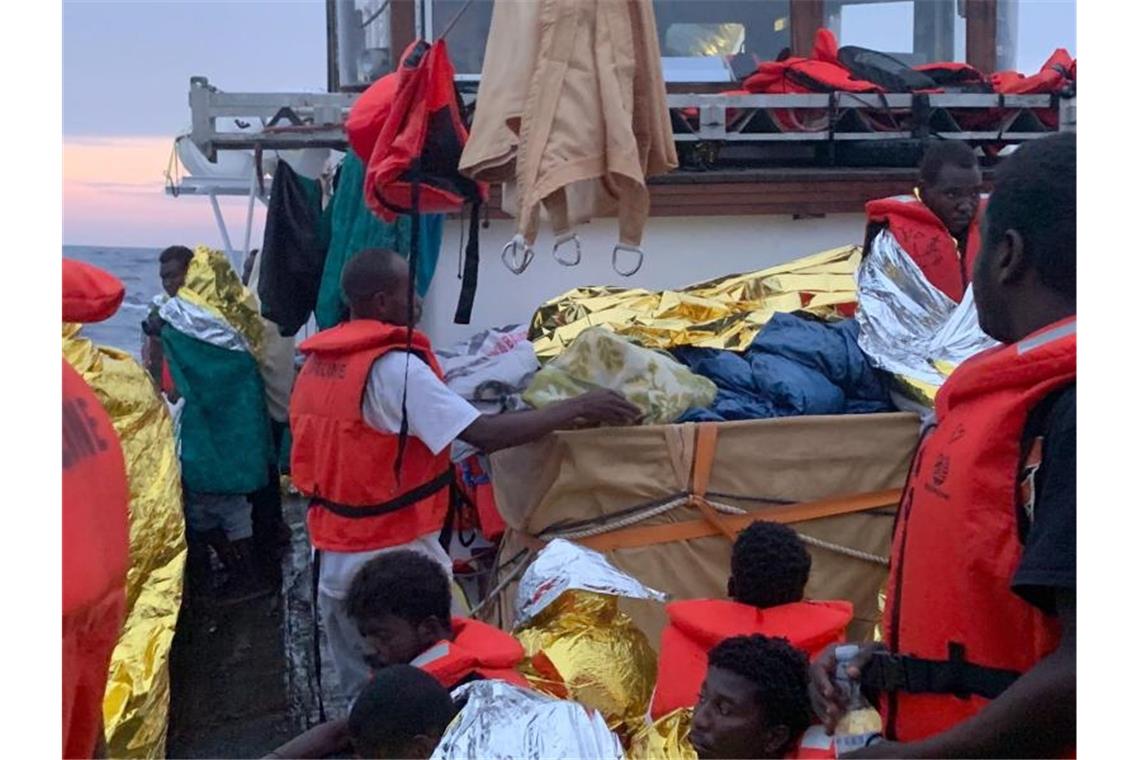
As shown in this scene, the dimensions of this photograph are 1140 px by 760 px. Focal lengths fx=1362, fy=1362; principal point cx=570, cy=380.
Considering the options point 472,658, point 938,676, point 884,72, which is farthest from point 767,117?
point 938,676

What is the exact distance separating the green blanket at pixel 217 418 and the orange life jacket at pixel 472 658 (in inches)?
150

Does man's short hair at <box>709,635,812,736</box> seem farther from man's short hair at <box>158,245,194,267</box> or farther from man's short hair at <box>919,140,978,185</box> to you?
man's short hair at <box>158,245,194,267</box>

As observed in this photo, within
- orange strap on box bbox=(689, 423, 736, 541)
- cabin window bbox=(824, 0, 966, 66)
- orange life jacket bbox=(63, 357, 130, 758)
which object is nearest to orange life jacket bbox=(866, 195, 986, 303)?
orange strap on box bbox=(689, 423, 736, 541)

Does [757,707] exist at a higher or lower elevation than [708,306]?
lower

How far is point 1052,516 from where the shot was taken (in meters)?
1.70

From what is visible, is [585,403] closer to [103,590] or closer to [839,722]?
[839,722]

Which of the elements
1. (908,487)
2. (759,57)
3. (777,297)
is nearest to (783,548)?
(908,487)

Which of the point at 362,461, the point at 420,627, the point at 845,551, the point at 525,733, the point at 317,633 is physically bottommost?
the point at 317,633

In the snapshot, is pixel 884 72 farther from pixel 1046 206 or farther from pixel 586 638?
pixel 1046 206

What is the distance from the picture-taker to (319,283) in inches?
246

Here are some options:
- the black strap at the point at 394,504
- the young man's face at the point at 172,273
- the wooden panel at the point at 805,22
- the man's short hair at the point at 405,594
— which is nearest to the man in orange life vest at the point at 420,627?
the man's short hair at the point at 405,594

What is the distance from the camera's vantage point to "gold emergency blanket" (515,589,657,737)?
382 cm

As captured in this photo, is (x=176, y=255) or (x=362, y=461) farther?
(x=176, y=255)

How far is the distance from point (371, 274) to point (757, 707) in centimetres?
215
